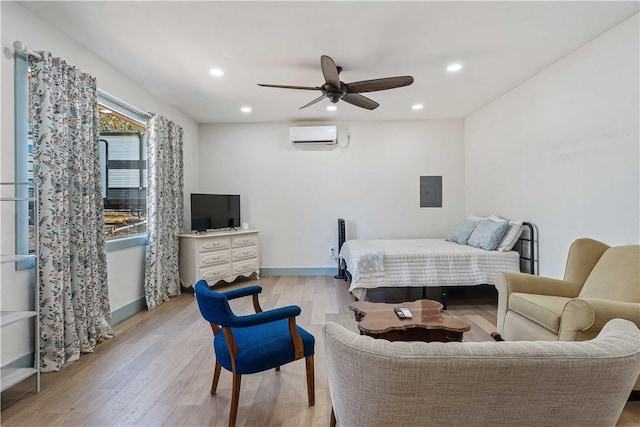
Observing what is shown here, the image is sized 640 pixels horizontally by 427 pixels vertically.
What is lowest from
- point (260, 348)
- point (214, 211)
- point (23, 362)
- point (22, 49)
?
point (23, 362)

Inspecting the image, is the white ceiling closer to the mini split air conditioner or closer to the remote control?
the mini split air conditioner

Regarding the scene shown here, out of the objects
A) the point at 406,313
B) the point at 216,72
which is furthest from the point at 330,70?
the point at 406,313

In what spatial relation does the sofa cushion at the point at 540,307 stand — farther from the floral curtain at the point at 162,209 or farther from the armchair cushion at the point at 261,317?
the floral curtain at the point at 162,209

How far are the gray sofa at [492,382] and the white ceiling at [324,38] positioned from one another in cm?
234

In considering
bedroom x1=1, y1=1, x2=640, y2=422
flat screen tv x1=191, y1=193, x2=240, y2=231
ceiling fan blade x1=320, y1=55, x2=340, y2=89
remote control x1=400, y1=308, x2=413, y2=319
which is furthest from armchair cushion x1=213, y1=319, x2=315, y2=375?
flat screen tv x1=191, y1=193, x2=240, y2=231

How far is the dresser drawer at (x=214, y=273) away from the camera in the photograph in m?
4.37

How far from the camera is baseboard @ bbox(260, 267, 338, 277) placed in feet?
17.6

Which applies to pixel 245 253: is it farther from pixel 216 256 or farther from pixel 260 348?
pixel 260 348

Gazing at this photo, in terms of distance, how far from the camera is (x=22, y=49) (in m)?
2.20

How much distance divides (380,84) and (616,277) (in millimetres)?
2400

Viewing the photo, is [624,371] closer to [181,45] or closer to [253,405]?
[253,405]

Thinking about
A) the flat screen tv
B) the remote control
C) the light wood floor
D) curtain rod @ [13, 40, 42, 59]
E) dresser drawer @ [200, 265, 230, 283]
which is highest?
curtain rod @ [13, 40, 42, 59]

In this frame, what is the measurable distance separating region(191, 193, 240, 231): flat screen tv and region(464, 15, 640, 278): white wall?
4.06 metres

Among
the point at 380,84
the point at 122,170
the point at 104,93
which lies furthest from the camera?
the point at 122,170
